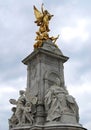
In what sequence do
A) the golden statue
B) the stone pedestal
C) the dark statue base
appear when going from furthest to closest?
the golden statue < the stone pedestal < the dark statue base

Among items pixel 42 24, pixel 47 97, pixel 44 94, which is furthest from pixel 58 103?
pixel 42 24

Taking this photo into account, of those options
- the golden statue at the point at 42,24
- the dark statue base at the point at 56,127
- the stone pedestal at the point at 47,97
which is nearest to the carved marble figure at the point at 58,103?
the stone pedestal at the point at 47,97

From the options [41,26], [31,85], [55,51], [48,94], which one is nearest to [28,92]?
[31,85]

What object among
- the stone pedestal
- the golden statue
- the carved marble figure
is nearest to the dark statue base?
the stone pedestal

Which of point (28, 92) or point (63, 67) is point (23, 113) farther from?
point (63, 67)

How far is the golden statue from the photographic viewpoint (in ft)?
73.7

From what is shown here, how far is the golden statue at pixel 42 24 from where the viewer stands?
73.7ft

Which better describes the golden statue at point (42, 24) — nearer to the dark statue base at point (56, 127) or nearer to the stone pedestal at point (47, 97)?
the stone pedestal at point (47, 97)

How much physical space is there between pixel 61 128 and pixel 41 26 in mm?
7996

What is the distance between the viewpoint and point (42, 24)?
2303 cm

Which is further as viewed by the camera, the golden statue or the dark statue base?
the golden statue

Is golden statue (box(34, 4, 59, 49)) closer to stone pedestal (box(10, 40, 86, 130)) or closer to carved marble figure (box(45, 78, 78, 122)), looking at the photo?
stone pedestal (box(10, 40, 86, 130))

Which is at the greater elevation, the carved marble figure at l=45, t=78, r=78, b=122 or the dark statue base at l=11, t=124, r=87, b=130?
the carved marble figure at l=45, t=78, r=78, b=122

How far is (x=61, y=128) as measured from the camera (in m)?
18.0
